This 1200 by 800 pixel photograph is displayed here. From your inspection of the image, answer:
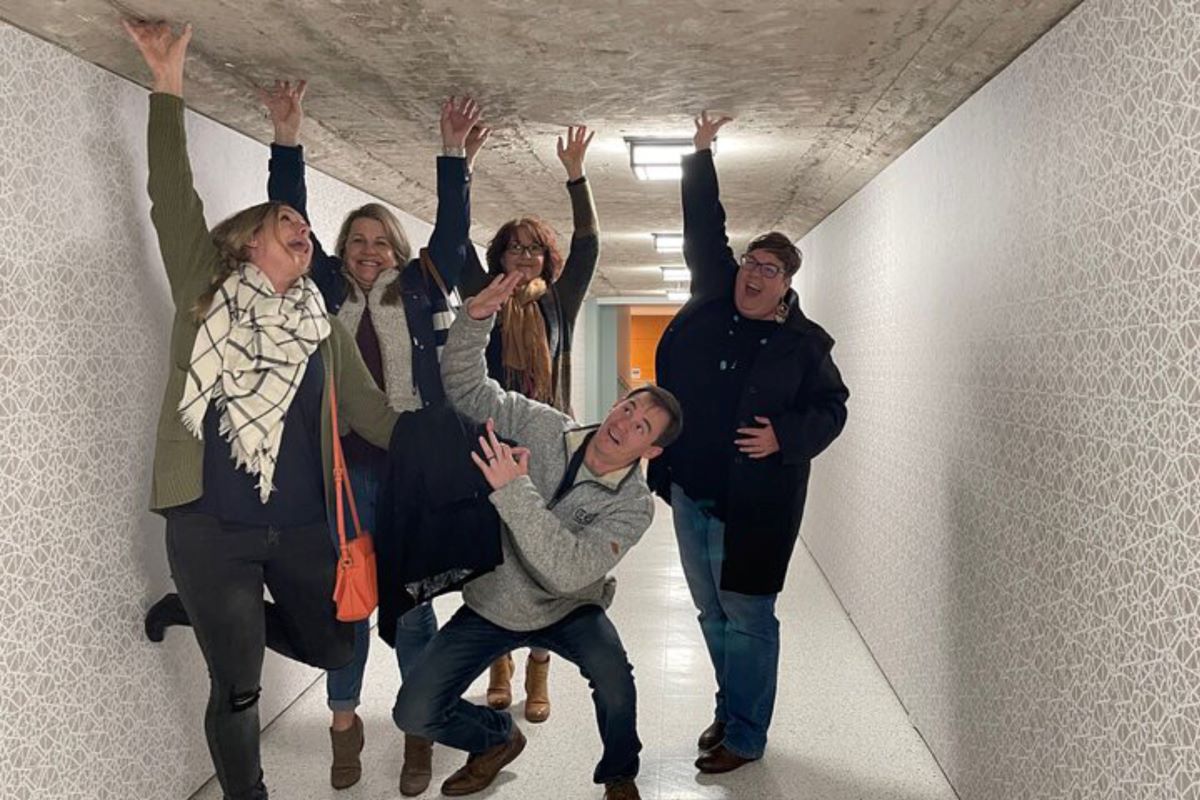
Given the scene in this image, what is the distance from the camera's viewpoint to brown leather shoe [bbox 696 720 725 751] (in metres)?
3.07

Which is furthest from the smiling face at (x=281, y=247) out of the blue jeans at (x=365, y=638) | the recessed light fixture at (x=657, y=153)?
the recessed light fixture at (x=657, y=153)

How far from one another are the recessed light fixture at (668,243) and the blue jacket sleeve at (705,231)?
3.77 meters

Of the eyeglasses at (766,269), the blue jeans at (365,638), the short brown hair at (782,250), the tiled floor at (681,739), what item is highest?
the short brown hair at (782,250)

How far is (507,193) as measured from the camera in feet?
15.9

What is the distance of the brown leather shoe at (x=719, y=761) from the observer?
2924mm

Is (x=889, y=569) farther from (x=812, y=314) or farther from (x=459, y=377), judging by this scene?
(x=812, y=314)

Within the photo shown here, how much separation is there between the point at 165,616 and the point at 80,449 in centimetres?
48

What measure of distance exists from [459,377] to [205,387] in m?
0.70

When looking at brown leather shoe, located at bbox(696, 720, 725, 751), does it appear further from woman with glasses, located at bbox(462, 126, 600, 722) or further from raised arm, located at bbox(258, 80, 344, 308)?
raised arm, located at bbox(258, 80, 344, 308)

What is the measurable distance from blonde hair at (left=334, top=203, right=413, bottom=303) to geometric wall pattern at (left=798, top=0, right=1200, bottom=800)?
1558 millimetres

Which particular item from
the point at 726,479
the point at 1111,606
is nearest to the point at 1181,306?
the point at 1111,606

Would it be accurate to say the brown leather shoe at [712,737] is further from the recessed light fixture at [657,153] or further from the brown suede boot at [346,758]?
the recessed light fixture at [657,153]

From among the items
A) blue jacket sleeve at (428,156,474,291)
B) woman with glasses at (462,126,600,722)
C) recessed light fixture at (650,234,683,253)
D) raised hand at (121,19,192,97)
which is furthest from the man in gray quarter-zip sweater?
recessed light fixture at (650,234,683,253)

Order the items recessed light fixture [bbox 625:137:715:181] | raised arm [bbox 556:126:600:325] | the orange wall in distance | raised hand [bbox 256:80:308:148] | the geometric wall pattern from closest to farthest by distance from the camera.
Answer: the geometric wall pattern
raised hand [bbox 256:80:308:148]
raised arm [bbox 556:126:600:325]
recessed light fixture [bbox 625:137:715:181]
the orange wall in distance
